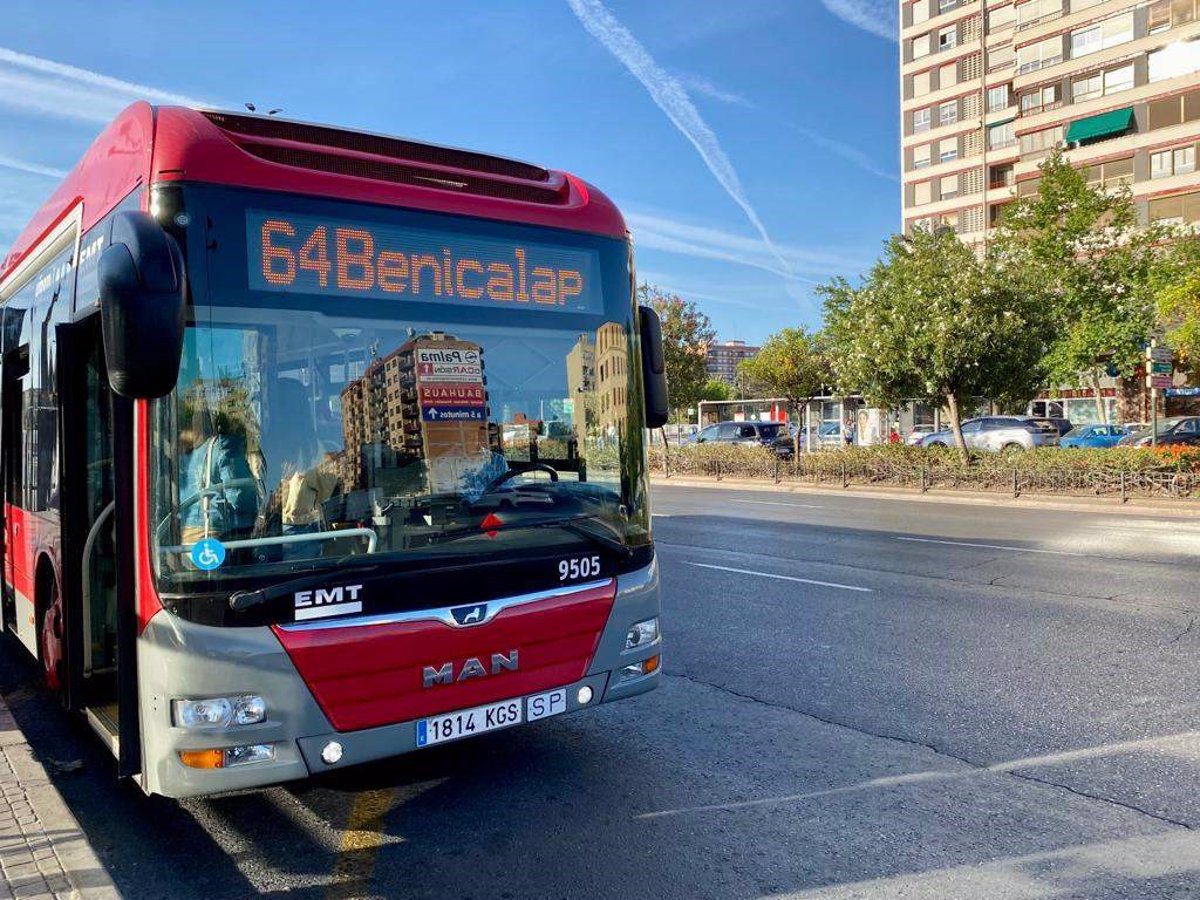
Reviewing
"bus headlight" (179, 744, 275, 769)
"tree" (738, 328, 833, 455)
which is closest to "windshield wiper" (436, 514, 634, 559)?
"bus headlight" (179, 744, 275, 769)

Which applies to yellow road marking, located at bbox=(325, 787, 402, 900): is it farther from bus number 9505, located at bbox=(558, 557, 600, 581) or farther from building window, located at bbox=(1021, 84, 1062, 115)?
building window, located at bbox=(1021, 84, 1062, 115)

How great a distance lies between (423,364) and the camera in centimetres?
387

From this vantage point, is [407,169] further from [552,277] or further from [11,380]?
[11,380]

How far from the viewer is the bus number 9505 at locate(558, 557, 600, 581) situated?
418 centimetres

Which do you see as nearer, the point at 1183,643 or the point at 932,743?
the point at 932,743

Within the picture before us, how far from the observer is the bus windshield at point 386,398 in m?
3.41

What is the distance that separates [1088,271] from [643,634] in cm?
3573

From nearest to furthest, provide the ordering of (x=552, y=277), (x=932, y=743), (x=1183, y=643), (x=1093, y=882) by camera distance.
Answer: (x=1093, y=882)
(x=552, y=277)
(x=932, y=743)
(x=1183, y=643)

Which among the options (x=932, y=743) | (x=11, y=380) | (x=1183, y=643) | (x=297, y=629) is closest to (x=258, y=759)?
(x=297, y=629)

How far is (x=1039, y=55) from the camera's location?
54281 mm

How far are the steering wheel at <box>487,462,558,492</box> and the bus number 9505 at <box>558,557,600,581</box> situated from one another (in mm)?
400

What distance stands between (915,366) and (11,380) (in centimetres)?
1981

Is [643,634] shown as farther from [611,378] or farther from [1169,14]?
[1169,14]

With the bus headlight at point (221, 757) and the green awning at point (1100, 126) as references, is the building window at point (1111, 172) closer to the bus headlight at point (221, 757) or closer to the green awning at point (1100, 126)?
the green awning at point (1100, 126)
